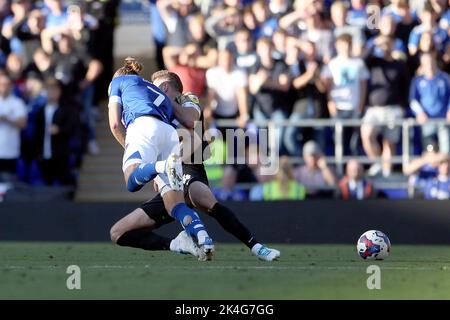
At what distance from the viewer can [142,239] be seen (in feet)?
37.1

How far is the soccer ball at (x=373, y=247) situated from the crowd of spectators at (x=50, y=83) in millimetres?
6671

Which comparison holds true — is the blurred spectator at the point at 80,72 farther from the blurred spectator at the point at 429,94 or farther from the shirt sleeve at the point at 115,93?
the shirt sleeve at the point at 115,93

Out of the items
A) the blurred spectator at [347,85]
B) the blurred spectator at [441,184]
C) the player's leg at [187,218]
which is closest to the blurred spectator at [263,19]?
the blurred spectator at [347,85]

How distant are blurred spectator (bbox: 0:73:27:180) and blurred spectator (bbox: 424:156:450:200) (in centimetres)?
607

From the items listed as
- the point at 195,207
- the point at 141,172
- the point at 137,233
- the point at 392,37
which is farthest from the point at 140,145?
the point at 392,37

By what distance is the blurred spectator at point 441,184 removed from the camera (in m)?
15.2

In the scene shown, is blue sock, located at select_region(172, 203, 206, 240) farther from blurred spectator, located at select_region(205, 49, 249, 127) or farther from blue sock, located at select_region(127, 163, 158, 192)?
blurred spectator, located at select_region(205, 49, 249, 127)

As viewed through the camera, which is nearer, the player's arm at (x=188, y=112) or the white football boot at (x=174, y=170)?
the white football boot at (x=174, y=170)

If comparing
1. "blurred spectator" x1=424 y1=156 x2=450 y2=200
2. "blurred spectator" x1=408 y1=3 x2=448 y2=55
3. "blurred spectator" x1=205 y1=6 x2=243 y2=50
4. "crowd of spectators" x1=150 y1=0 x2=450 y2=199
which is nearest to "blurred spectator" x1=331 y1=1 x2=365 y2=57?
"crowd of spectators" x1=150 y1=0 x2=450 y2=199

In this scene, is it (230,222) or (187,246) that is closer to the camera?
(187,246)

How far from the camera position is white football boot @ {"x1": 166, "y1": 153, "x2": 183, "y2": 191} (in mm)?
10102

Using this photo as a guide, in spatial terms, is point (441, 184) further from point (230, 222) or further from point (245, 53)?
point (230, 222)

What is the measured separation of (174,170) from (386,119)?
6.48 metres

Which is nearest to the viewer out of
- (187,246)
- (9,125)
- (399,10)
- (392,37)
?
(187,246)
